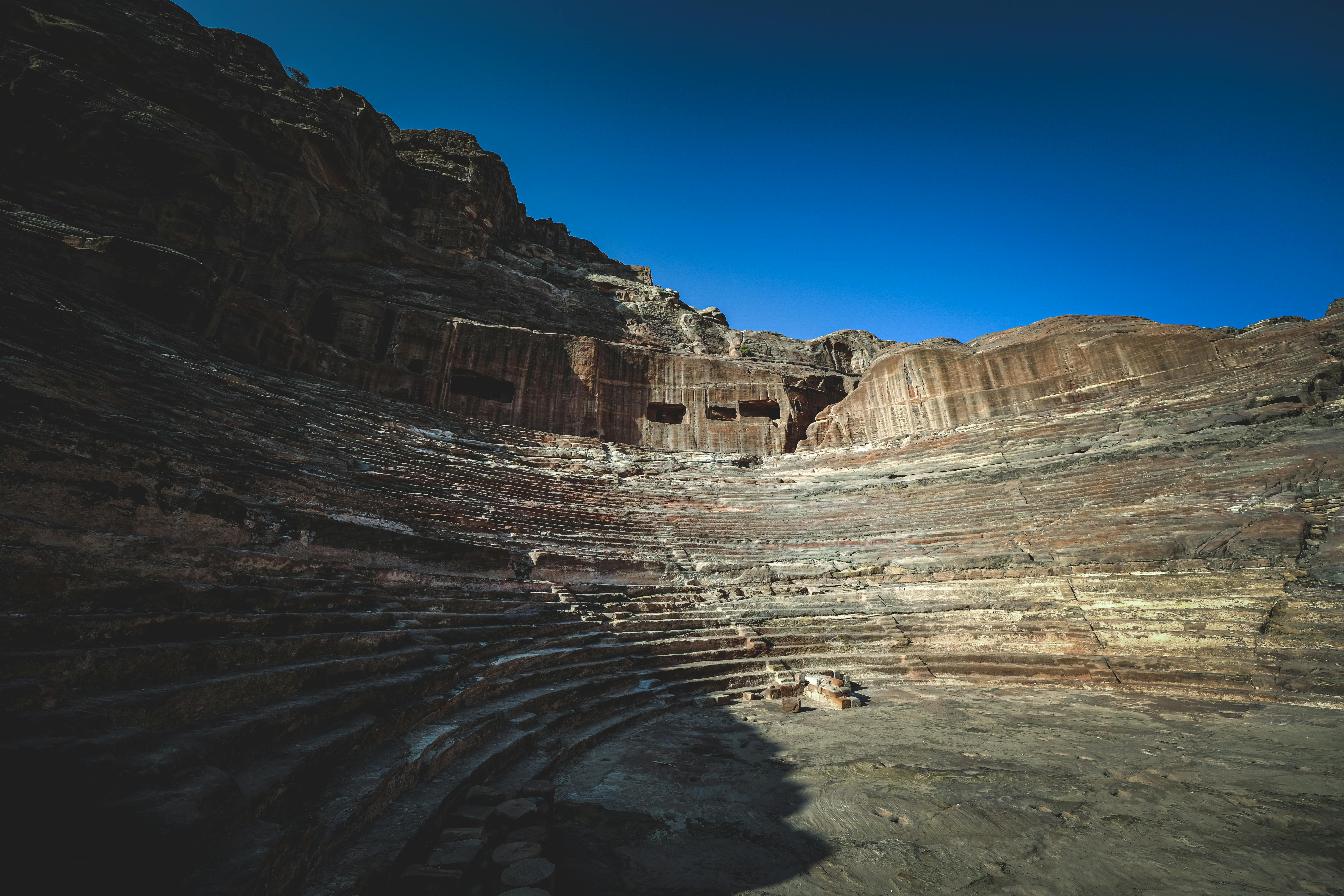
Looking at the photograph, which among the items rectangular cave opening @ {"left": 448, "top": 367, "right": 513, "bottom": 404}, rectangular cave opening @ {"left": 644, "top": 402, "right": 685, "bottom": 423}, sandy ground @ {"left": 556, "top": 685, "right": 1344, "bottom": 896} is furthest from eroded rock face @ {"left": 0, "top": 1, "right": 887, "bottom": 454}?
sandy ground @ {"left": 556, "top": 685, "right": 1344, "bottom": 896}

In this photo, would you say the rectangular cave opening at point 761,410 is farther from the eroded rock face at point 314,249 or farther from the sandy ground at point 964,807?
the sandy ground at point 964,807

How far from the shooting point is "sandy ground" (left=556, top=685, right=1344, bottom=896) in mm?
2557

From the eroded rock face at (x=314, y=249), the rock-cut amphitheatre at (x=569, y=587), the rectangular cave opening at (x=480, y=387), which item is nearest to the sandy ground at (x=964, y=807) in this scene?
the rock-cut amphitheatre at (x=569, y=587)

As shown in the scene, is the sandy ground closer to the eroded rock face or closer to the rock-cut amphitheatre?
the rock-cut amphitheatre

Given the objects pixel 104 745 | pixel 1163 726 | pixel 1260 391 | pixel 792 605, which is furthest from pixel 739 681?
pixel 1260 391

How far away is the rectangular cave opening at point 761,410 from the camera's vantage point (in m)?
22.2

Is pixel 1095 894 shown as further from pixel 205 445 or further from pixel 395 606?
pixel 205 445

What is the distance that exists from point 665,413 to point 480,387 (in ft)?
25.1

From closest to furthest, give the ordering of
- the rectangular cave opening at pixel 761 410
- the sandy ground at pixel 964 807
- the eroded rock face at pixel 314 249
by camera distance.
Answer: the sandy ground at pixel 964 807 → the eroded rock face at pixel 314 249 → the rectangular cave opening at pixel 761 410

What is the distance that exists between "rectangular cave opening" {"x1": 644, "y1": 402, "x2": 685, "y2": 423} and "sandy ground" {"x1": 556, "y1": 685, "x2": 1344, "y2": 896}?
55.7 feet

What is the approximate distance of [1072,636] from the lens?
25.1ft

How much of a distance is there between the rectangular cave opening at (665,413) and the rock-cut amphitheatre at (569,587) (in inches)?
74.2

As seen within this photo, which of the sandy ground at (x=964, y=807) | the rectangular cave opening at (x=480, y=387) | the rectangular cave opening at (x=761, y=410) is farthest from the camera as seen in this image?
the rectangular cave opening at (x=761, y=410)

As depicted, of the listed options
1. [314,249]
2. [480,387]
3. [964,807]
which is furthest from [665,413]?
[964,807]
